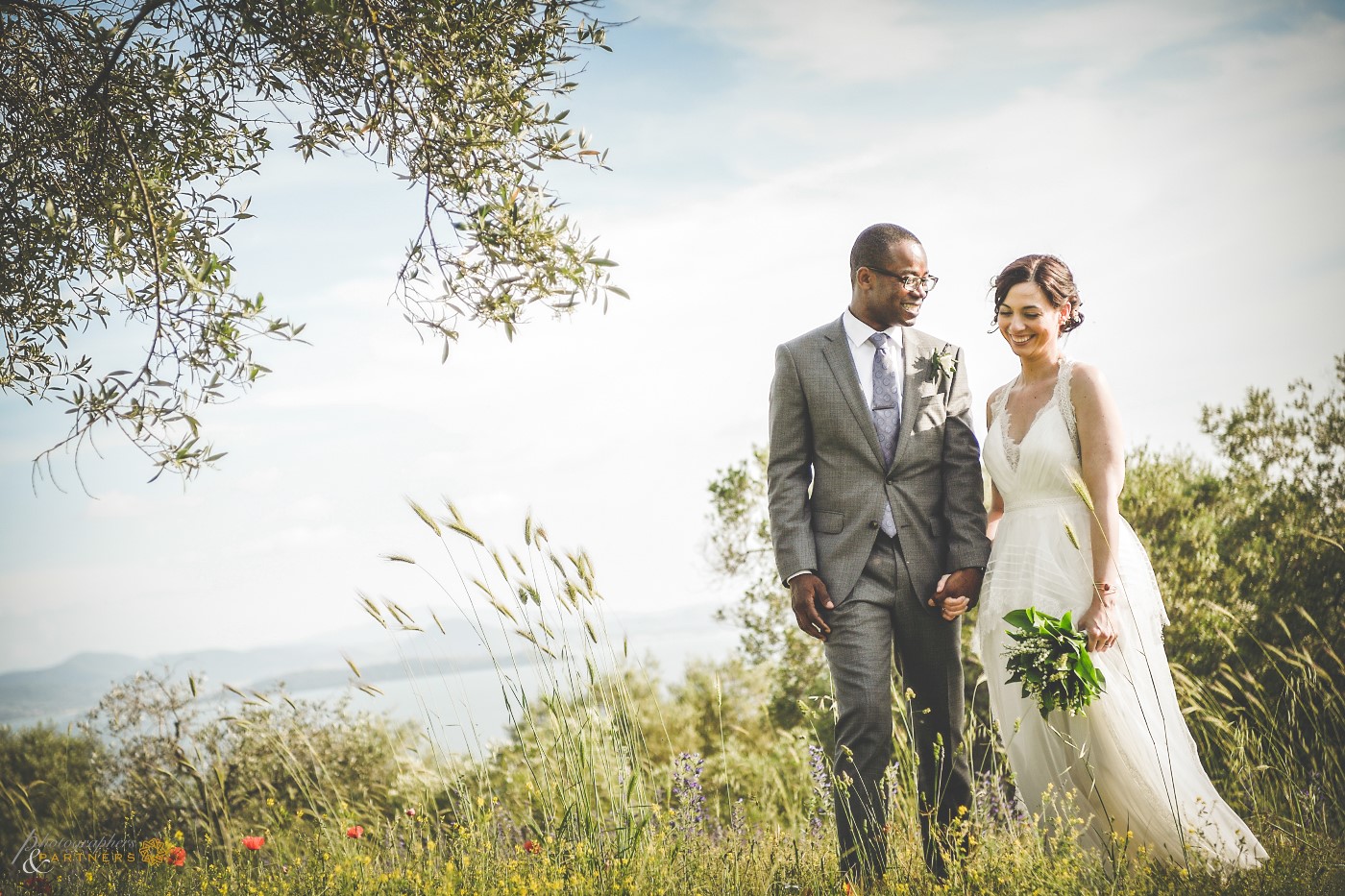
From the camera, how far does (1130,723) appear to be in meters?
3.15

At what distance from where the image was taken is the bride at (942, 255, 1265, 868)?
3.08m

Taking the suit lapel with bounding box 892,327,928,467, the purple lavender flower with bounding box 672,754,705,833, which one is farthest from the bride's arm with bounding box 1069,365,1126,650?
the purple lavender flower with bounding box 672,754,705,833

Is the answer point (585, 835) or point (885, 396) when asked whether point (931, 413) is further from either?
point (585, 835)

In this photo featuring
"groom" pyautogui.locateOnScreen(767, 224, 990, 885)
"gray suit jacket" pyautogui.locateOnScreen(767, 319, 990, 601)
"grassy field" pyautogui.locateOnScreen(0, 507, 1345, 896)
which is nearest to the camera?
"grassy field" pyautogui.locateOnScreen(0, 507, 1345, 896)

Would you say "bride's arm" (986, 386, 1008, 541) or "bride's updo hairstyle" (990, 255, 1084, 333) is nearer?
"bride's updo hairstyle" (990, 255, 1084, 333)

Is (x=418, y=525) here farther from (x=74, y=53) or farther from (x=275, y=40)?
(x=74, y=53)

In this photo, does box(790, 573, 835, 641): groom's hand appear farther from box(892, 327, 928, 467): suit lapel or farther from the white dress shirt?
the white dress shirt

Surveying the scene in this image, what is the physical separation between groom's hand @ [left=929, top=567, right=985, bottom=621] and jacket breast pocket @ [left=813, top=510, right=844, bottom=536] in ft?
1.46

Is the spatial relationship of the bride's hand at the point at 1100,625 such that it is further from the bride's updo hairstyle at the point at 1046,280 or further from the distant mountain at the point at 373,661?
the distant mountain at the point at 373,661

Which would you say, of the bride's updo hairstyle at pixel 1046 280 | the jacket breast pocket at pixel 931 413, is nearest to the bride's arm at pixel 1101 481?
the bride's updo hairstyle at pixel 1046 280

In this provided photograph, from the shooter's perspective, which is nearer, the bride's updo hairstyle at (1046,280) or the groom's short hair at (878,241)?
the groom's short hair at (878,241)

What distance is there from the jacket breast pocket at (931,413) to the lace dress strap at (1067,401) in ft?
1.44

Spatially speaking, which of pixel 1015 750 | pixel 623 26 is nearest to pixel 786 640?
pixel 1015 750

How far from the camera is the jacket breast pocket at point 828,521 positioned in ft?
10.9
